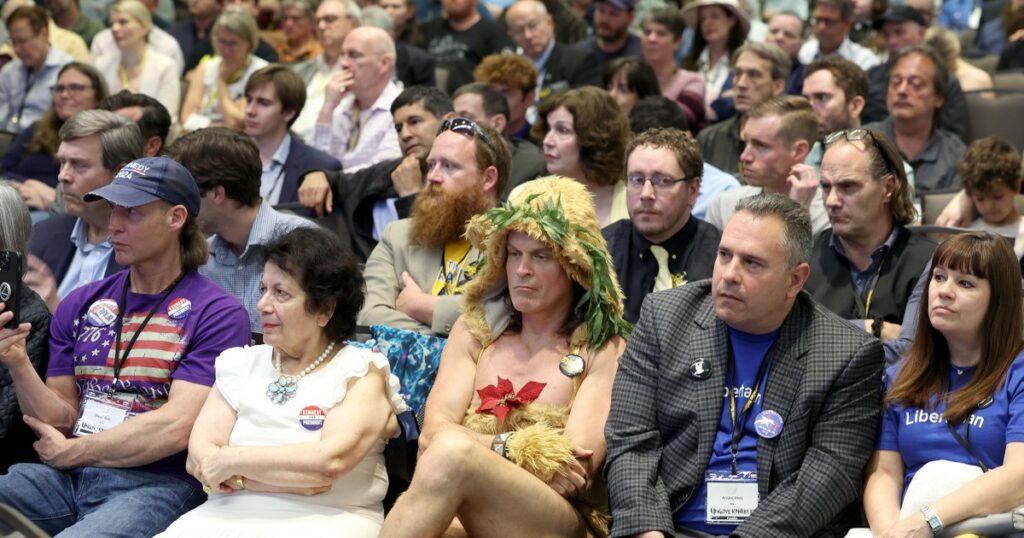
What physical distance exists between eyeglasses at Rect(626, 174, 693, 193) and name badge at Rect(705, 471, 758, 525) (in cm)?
141

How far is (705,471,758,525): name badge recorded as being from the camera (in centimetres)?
371

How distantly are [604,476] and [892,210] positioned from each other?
1.64 metres

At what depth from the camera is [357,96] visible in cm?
744

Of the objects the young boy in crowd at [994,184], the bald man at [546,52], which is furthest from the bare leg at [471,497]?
the bald man at [546,52]

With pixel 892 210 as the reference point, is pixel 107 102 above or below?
below

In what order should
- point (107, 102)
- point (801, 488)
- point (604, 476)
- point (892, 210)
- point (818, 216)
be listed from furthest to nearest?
1. point (107, 102)
2. point (818, 216)
3. point (892, 210)
4. point (604, 476)
5. point (801, 488)

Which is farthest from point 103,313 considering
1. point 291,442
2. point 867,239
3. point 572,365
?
point 867,239

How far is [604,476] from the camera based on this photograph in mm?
3906

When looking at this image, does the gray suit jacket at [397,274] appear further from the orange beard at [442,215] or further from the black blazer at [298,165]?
the black blazer at [298,165]

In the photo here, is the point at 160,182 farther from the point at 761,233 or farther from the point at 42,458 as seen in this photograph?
the point at 761,233

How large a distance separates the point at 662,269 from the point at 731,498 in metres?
1.28

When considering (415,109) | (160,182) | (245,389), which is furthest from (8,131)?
(245,389)

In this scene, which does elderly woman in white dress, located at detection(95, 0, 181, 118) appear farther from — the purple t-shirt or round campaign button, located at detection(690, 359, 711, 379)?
round campaign button, located at detection(690, 359, 711, 379)

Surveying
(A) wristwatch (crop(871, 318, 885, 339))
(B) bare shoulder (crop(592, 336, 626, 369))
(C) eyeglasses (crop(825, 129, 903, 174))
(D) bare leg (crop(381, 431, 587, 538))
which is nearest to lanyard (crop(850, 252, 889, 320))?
(A) wristwatch (crop(871, 318, 885, 339))
